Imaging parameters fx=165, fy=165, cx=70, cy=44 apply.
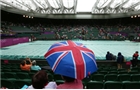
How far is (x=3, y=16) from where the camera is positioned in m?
54.0

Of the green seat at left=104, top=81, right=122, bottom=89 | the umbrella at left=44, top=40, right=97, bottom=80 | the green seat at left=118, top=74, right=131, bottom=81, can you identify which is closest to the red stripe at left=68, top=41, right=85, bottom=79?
the umbrella at left=44, top=40, right=97, bottom=80

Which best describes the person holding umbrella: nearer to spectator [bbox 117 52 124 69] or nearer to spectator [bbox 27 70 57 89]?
spectator [bbox 27 70 57 89]

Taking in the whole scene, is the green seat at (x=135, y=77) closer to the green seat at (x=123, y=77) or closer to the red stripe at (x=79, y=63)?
the green seat at (x=123, y=77)

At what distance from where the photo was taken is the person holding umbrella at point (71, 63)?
2.43m

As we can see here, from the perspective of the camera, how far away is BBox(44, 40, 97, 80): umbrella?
8.00ft

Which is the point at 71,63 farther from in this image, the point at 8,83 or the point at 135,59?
the point at 135,59

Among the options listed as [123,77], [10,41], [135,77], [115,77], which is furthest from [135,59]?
[10,41]

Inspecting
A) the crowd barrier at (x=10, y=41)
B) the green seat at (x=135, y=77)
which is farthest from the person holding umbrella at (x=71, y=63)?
the crowd barrier at (x=10, y=41)

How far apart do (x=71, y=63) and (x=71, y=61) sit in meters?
0.03

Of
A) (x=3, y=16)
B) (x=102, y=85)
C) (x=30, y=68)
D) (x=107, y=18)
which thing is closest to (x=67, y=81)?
(x=102, y=85)

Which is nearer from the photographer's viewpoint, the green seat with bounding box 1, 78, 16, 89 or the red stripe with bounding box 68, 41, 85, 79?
the red stripe with bounding box 68, 41, 85, 79

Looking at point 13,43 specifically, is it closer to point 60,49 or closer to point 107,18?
point 60,49

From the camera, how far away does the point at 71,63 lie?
2432 mm

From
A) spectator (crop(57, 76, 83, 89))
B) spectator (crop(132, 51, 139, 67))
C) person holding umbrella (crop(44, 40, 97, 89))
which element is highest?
person holding umbrella (crop(44, 40, 97, 89))
